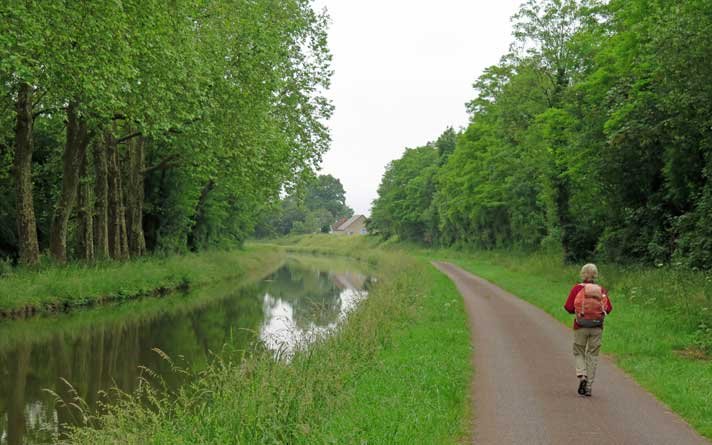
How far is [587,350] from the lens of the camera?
31.1ft

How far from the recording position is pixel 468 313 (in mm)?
18672

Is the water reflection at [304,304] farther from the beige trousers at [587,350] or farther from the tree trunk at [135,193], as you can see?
the tree trunk at [135,193]

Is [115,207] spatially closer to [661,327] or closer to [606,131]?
[606,131]

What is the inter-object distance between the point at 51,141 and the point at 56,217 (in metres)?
9.45

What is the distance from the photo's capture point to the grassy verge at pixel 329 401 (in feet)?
23.5

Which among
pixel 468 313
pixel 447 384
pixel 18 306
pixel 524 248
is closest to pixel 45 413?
pixel 447 384

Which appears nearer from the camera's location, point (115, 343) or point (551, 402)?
point (551, 402)

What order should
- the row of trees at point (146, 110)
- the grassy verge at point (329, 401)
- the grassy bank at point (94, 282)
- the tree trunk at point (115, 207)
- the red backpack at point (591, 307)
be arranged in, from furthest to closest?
the tree trunk at point (115, 207), the grassy bank at point (94, 282), the row of trees at point (146, 110), the red backpack at point (591, 307), the grassy verge at point (329, 401)

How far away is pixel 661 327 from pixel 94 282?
18.6 meters

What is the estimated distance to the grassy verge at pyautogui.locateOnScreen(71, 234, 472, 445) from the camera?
7152 millimetres

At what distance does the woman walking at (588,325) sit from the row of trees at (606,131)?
32.7 ft

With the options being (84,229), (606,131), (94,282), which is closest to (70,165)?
(94,282)

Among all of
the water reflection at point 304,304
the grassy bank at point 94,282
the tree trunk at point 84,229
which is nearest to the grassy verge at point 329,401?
the water reflection at point 304,304

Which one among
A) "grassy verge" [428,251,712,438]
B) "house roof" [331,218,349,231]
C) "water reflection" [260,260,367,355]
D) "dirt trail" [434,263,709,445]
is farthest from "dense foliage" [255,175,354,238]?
"dirt trail" [434,263,709,445]
